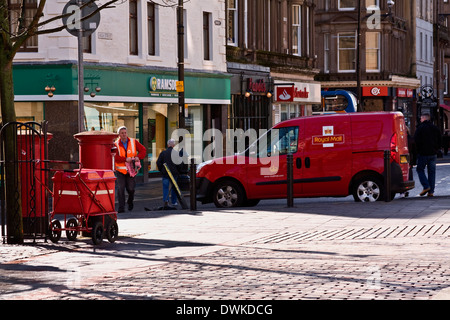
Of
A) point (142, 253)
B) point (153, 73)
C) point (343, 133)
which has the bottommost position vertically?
point (142, 253)

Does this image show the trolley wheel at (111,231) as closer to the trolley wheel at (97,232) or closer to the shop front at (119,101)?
the trolley wheel at (97,232)

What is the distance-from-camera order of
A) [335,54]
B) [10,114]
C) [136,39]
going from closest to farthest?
[10,114] → [136,39] → [335,54]

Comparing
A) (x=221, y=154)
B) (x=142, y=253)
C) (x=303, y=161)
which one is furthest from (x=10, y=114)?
(x=221, y=154)

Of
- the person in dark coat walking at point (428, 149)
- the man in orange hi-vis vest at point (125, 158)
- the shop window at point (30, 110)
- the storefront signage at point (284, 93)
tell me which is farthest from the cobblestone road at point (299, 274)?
the storefront signage at point (284, 93)

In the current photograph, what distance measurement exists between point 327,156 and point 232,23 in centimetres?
2059

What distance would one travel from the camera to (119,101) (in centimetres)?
3188

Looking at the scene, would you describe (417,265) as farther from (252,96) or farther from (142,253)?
(252,96)

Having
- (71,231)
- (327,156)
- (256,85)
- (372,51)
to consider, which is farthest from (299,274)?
(372,51)

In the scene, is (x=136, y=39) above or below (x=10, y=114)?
above

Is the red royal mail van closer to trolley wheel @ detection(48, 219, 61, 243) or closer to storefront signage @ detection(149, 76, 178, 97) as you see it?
trolley wheel @ detection(48, 219, 61, 243)

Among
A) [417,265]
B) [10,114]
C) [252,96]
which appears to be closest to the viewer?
[417,265]
